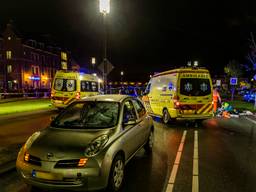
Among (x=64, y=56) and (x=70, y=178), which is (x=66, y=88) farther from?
(x=64, y=56)

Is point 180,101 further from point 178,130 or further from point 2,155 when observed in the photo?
point 2,155

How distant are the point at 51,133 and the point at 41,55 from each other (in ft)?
179

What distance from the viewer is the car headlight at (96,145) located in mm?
3961

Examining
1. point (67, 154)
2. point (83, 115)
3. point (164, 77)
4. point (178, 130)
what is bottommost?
point (178, 130)

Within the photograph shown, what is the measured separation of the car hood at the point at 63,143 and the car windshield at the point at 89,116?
31 centimetres

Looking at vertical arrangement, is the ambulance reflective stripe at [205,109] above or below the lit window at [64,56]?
below

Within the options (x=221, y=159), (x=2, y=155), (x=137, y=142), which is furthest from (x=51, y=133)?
(x=221, y=159)

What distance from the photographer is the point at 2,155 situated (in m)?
6.15

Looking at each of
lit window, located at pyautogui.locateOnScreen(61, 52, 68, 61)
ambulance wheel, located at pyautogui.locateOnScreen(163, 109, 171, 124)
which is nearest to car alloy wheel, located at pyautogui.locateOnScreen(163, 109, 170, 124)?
ambulance wheel, located at pyautogui.locateOnScreen(163, 109, 171, 124)

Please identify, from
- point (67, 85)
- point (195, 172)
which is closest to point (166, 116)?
point (195, 172)

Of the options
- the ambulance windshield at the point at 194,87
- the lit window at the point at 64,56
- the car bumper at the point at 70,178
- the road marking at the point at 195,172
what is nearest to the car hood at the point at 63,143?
the car bumper at the point at 70,178

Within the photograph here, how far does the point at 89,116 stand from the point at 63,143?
1.49 meters

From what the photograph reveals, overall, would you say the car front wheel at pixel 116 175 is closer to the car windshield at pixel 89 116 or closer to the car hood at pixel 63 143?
the car hood at pixel 63 143

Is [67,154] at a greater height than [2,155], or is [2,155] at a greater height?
[67,154]
